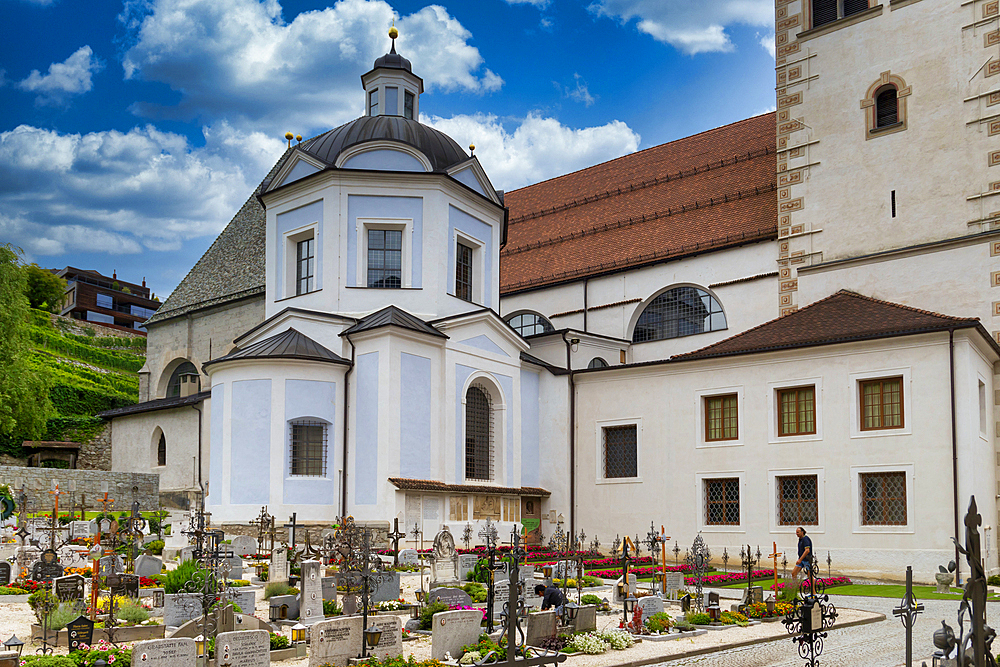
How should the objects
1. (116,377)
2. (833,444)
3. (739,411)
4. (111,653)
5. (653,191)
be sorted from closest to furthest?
1. (111,653)
2. (833,444)
3. (739,411)
4. (653,191)
5. (116,377)

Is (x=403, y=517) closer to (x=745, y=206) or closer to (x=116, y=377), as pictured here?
(x=745, y=206)

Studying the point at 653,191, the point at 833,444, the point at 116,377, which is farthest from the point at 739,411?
the point at 116,377

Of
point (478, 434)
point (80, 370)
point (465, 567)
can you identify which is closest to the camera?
point (465, 567)

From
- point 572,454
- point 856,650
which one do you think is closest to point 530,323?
point 572,454

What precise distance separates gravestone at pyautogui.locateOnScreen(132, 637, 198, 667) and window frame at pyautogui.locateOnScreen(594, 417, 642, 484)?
61.3ft

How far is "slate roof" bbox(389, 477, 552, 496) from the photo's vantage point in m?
23.6

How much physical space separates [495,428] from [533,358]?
3.06 m

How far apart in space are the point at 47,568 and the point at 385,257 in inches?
540

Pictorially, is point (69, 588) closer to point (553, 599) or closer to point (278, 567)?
point (278, 567)

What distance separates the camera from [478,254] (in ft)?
95.7

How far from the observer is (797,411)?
2431cm

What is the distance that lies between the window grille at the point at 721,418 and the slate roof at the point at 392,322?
762 centimetres

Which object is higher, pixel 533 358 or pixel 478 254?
pixel 478 254

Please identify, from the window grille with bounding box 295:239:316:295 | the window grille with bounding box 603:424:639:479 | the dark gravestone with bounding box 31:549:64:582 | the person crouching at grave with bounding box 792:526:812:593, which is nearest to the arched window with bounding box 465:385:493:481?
the window grille with bounding box 603:424:639:479
